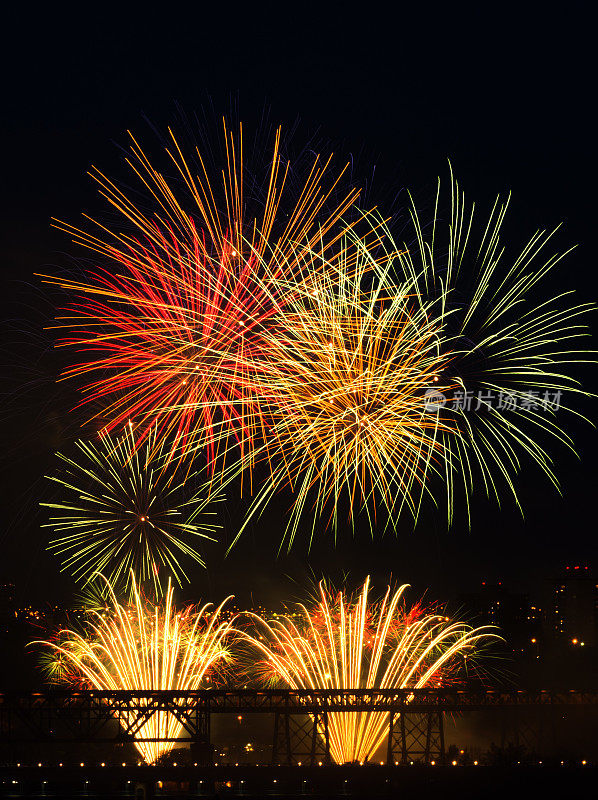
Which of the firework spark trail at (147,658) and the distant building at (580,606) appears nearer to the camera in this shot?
the firework spark trail at (147,658)

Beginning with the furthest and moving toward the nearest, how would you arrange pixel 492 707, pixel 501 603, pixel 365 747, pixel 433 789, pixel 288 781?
pixel 501 603 < pixel 365 747 < pixel 492 707 < pixel 288 781 < pixel 433 789

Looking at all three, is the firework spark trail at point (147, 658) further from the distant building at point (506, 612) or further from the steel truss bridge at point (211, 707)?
the distant building at point (506, 612)

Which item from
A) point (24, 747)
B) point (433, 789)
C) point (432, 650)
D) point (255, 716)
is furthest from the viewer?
point (255, 716)

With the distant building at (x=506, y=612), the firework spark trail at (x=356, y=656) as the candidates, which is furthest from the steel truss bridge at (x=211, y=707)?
the distant building at (x=506, y=612)

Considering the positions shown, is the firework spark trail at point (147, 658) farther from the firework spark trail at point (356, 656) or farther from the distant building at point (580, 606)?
the distant building at point (580, 606)

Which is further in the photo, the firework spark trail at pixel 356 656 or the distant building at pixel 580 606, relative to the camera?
the distant building at pixel 580 606

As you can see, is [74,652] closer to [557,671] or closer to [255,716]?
[255,716]

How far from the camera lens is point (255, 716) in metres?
85.6

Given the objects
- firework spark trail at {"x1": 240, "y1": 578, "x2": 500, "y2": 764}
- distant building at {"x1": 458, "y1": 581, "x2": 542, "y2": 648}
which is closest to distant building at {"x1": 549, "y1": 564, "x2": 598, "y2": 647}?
distant building at {"x1": 458, "y1": 581, "x2": 542, "y2": 648}

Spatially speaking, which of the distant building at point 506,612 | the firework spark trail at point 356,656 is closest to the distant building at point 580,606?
the distant building at point 506,612

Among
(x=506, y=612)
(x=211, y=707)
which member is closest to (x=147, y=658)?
(x=211, y=707)

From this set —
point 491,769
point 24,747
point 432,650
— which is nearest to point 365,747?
point 432,650

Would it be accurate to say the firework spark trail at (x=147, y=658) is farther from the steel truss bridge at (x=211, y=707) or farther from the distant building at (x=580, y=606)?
the distant building at (x=580, y=606)

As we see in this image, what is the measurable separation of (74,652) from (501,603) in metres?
63.0
